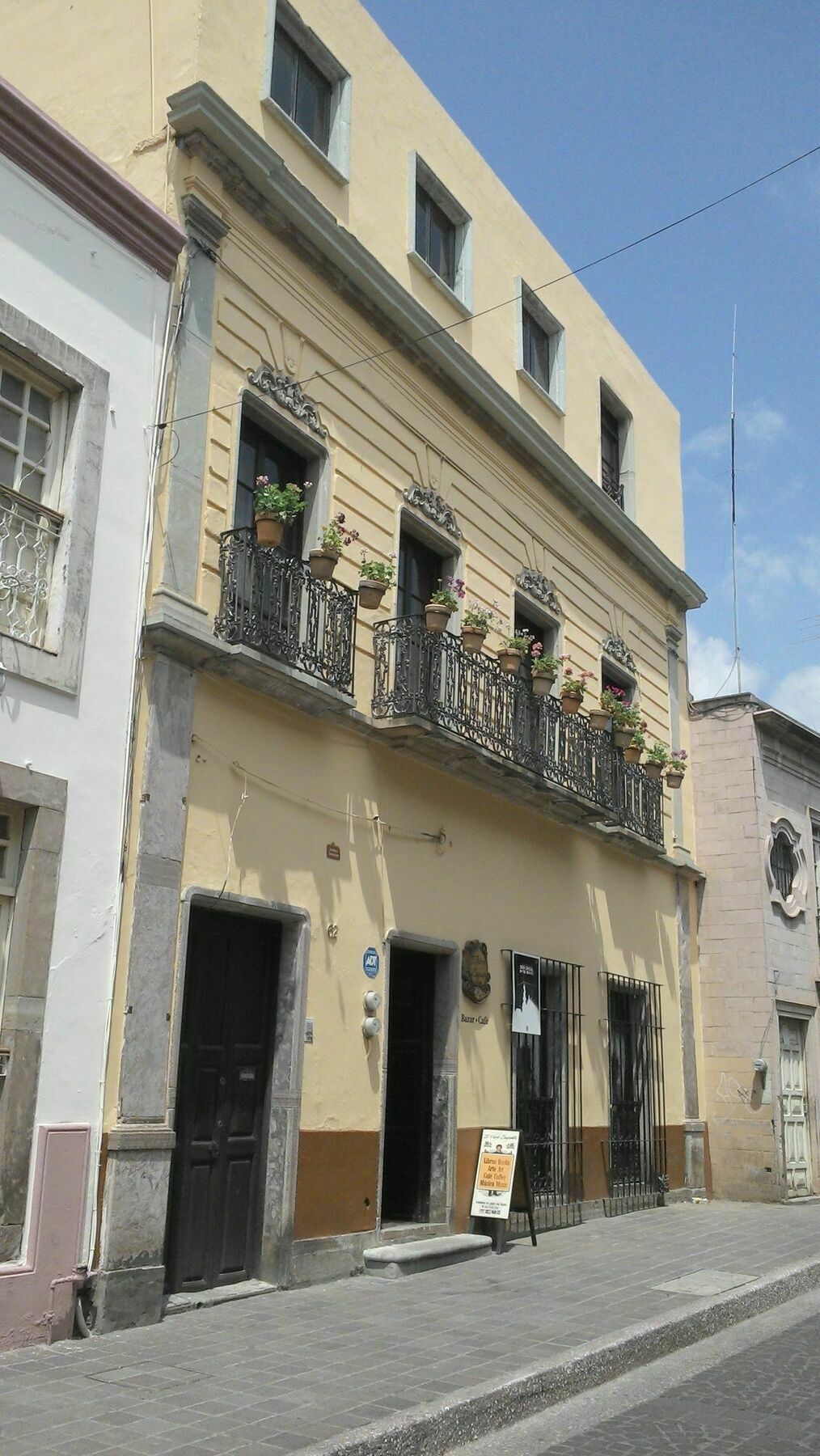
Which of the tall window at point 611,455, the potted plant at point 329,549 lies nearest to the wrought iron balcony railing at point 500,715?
the potted plant at point 329,549

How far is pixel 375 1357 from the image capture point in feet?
21.9

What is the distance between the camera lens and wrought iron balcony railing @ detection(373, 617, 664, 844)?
10.3 m

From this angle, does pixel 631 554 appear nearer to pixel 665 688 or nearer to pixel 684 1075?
pixel 665 688

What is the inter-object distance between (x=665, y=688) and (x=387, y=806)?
7.57 meters

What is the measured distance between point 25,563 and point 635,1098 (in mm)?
9810

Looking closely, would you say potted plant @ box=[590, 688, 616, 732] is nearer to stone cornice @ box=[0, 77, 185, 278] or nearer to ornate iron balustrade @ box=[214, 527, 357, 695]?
ornate iron balustrade @ box=[214, 527, 357, 695]

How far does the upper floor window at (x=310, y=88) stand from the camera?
10547 millimetres

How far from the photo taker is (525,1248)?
1077cm

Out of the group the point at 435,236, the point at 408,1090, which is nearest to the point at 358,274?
Answer: the point at 435,236

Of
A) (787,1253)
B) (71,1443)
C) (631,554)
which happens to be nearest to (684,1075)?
(787,1253)

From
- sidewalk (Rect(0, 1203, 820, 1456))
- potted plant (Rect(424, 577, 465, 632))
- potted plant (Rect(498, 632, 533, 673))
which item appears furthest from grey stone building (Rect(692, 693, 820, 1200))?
potted plant (Rect(424, 577, 465, 632))

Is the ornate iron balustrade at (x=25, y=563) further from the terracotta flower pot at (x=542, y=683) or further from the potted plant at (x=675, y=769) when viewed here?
the potted plant at (x=675, y=769)

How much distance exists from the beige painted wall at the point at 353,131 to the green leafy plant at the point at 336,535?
253 cm

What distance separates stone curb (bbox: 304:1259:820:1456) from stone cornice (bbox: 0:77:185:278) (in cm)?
716
